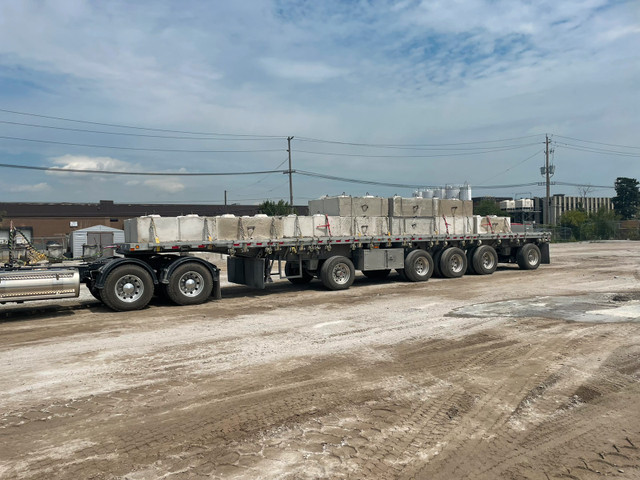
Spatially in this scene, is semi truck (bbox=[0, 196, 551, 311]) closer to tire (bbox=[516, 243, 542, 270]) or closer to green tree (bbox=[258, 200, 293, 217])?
tire (bbox=[516, 243, 542, 270])

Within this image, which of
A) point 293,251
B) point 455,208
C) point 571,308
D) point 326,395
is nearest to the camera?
point 326,395

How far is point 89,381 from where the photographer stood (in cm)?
643

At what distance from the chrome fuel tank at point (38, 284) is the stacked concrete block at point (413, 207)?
9948 millimetres

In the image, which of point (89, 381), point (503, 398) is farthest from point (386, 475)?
point (89, 381)

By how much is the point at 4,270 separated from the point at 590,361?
38.8 feet

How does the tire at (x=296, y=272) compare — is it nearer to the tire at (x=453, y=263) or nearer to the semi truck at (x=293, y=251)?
the semi truck at (x=293, y=251)

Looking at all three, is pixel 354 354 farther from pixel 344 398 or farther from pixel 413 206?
pixel 413 206

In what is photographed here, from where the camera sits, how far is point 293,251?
1472 centimetres

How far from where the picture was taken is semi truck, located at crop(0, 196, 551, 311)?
11.8m

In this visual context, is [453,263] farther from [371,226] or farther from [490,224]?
[371,226]

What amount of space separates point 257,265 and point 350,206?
12.1 ft

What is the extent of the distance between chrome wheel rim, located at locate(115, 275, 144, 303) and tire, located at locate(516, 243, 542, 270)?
15378 mm

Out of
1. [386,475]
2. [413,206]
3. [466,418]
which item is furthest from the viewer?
[413,206]

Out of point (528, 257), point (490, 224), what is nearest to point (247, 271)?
point (490, 224)
